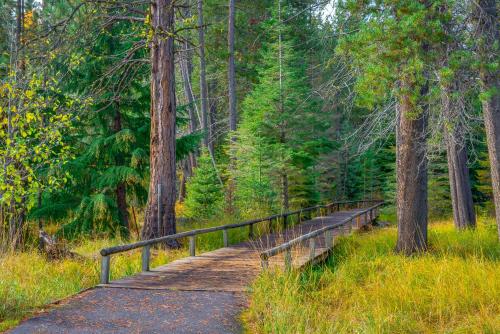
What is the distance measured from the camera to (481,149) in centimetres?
3191

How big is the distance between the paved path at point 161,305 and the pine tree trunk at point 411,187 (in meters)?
2.56

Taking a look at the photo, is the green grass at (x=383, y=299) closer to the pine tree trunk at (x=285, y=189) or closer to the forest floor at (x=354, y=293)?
the forest floor at (x=354, y=293)

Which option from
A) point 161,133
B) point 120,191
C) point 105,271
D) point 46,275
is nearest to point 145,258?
point 105,271

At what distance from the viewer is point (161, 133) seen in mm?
12625

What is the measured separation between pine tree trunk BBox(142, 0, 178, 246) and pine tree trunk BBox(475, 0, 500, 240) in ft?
24.2

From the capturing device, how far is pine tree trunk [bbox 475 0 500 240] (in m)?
8.53

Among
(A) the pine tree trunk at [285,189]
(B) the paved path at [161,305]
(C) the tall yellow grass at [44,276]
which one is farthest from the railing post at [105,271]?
(A) the pine tree trunk at [285,189]

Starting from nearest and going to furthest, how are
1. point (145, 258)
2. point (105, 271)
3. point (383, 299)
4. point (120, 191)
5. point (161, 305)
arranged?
point (161, 305) < point (383, 299) < point (105, 271) < point (145, 258) < point (120, 191)

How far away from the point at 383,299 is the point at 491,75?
4605mm

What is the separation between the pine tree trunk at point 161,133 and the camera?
12594mm

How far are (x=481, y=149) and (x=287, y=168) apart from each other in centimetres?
1658

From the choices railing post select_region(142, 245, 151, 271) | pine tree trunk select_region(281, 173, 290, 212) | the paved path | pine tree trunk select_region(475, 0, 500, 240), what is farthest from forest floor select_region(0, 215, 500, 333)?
pine tree trunk select_region(281, 173, 290, 212)

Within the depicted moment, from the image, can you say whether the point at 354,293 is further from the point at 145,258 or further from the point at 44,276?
the point at 44,276

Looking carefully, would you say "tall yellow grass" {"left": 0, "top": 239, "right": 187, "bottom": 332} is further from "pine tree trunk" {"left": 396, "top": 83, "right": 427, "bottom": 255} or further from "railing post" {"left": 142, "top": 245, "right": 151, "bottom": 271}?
"pine tree trunk" {"left": 396, "top": 83, "right": 427, "bottom": 255}
